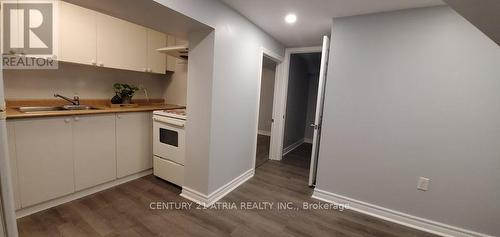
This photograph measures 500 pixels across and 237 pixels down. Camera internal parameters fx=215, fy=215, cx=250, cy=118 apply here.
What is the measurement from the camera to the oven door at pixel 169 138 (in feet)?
8.21

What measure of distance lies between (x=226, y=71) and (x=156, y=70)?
1491 millimetres

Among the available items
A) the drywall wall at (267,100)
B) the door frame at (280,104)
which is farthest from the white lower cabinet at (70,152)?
the drywall wall at (267,100)

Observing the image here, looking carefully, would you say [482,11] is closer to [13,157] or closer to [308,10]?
[308,10]

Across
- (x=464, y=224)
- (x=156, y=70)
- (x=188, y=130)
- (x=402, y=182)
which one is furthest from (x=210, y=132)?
(x=464, y=224)

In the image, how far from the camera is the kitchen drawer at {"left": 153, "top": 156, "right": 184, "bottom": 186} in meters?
2.56

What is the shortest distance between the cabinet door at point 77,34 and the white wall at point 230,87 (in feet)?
4.25

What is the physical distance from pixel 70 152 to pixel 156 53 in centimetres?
171

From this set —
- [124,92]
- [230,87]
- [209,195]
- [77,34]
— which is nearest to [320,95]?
[230,87]

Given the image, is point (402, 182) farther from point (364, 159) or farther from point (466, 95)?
point (466, 95)

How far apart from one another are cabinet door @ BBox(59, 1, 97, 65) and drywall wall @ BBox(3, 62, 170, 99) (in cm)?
29

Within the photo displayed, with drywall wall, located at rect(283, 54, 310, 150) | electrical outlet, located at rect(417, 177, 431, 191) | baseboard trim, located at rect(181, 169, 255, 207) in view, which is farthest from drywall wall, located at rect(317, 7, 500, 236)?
drywall wall, located at rect(283, 54, 310, 150)

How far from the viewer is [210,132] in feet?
7.23

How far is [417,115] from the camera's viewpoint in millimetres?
2057

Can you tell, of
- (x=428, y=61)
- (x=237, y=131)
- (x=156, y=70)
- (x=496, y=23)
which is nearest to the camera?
(x=496, y=23)
